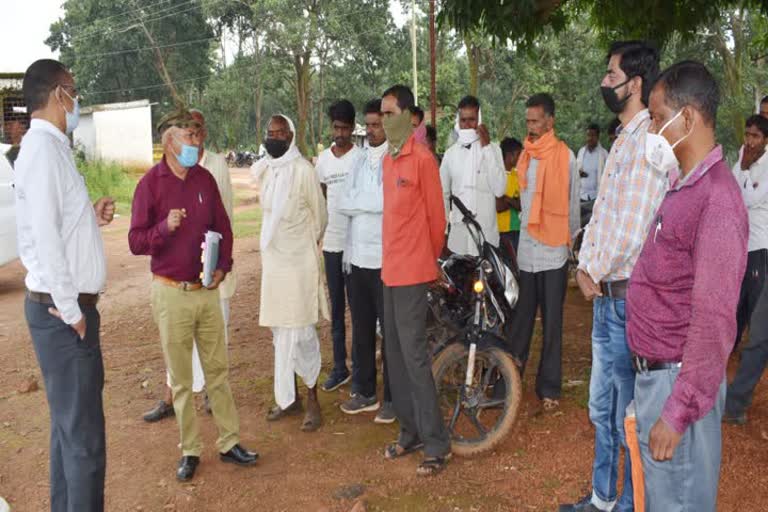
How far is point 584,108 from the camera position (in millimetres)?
25516

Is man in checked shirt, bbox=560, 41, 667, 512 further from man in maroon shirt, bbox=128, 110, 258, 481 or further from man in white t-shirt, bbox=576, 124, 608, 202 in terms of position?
man in white t-shirt, bbox=576, 124, 608, 202

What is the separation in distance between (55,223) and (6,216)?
20.1 ft

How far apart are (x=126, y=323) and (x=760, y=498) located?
6267 millimetres

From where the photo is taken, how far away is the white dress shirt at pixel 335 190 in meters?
5.41

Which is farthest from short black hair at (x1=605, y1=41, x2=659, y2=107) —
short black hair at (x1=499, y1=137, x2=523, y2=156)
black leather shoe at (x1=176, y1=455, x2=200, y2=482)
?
short black hair at (x1=499, y1=137, x2=523, y2=156)

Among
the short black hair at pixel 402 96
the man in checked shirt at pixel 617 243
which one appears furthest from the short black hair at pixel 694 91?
the short black hair at pixel 402 96

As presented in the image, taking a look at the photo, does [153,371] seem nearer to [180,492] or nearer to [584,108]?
[180,492]

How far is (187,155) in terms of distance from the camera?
394 centimetres

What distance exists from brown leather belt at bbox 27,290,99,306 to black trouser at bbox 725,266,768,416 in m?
3.84

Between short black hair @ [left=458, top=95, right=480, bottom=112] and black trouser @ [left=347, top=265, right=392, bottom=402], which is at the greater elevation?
short black hair @ [left=458, top=95, right=480, bottom=112]

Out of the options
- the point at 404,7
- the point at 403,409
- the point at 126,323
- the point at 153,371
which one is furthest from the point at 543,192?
the point at 404,7

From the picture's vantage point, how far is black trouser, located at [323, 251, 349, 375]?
5.50m

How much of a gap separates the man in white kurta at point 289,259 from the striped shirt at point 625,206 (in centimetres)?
212

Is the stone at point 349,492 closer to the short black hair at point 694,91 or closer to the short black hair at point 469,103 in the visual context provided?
the short black hair at point 694,91
